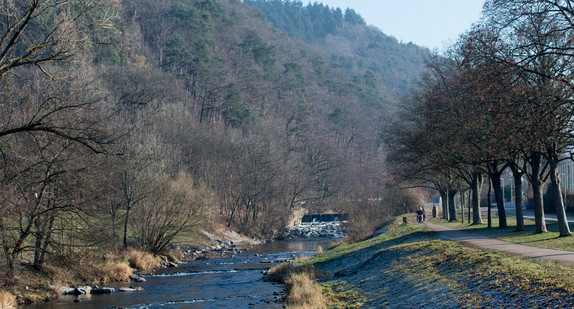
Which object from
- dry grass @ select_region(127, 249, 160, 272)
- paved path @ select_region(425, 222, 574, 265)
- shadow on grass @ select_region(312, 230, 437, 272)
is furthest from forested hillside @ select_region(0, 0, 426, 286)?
paved path @ select_region(425, 222, 574, 265)

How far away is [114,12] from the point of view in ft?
44.9

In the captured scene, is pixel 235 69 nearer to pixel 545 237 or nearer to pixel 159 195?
pixel 159 195

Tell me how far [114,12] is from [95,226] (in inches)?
596

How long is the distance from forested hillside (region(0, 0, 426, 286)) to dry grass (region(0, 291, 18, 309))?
0.90 meters

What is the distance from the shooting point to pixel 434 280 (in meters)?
17.2

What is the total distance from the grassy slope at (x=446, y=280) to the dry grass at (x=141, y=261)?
40.8 ft

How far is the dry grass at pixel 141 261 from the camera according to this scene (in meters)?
33.3

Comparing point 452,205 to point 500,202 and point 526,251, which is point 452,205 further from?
point 526,251

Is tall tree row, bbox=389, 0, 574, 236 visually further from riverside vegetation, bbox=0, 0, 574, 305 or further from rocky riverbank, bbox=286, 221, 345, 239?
rocky riverbank, bbox=286, 221, 345, 239

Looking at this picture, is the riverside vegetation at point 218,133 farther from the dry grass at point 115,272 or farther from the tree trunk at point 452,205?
the tree trunk at point 452,205

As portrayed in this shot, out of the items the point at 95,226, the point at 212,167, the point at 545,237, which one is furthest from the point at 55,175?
the point at 212,167

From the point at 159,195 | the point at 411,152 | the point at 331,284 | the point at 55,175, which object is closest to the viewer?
the point at 55,175

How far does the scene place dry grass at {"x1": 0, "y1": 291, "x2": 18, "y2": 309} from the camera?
1897 centimetres

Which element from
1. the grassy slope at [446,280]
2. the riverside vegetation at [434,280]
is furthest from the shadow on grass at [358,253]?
the grassy slope at [446,280]
